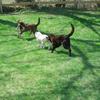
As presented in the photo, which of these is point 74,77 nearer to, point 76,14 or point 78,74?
point 78,74

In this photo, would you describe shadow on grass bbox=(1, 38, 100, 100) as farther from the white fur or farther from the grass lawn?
the white fur

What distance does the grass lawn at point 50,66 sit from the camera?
800cm

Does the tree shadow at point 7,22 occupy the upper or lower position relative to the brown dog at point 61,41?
lower

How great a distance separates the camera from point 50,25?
48.4ft

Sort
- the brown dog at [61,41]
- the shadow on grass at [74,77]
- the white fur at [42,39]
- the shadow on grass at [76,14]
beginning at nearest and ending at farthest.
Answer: the shadow on grass at [74,77] < the brown dog at [61,41] < the white fur at [42,39] < the shadow on grass at [76,14]

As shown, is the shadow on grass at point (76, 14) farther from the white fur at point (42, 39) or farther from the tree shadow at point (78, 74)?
the white fur at point (42, 39)

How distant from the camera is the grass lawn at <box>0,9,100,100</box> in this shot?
8000 millimetres

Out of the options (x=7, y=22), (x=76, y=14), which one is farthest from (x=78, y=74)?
(x=76, y=14)

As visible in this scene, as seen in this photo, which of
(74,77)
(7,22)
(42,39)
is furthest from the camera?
(7,22)

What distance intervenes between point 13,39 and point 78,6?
6.62m

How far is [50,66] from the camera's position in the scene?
31.8ft

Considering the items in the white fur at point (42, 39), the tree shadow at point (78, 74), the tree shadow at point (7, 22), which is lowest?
the tree shadow at point (78, 74)

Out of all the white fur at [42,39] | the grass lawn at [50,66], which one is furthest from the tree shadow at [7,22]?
the white fur at [42,39]

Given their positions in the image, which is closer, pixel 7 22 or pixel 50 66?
pixel 50 66
